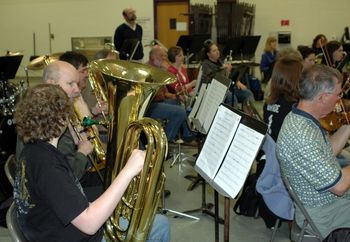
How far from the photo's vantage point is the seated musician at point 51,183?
1538 millimetres

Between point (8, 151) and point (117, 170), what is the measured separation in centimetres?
278

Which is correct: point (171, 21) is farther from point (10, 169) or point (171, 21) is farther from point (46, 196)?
point (46, 196)

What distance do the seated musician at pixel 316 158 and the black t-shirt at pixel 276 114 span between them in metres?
0.87

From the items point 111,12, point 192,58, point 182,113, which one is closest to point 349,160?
point 182,113

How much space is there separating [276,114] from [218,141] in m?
1.39

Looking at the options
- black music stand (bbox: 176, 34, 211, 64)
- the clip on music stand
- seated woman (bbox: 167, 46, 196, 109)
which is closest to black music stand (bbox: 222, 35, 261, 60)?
black music stand (bbox: 176, 34, 211, 64)

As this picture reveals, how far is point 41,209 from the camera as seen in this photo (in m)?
1.62

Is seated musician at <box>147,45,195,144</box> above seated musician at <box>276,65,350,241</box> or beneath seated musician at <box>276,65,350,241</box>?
beneath

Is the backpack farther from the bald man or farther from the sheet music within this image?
the bald man

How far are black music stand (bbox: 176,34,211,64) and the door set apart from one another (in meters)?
3.15

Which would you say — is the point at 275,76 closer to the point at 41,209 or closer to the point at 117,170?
the point at 117,170

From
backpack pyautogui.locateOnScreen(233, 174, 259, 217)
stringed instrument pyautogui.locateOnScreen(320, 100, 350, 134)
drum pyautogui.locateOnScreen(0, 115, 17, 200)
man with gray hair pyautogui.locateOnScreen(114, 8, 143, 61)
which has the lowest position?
backpack pyautogui.locateOnScreen(233, 174, 259, 217)

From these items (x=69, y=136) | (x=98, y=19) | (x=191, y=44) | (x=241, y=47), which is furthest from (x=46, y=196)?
(x=98, y=19)

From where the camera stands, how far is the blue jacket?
271 centimetres
